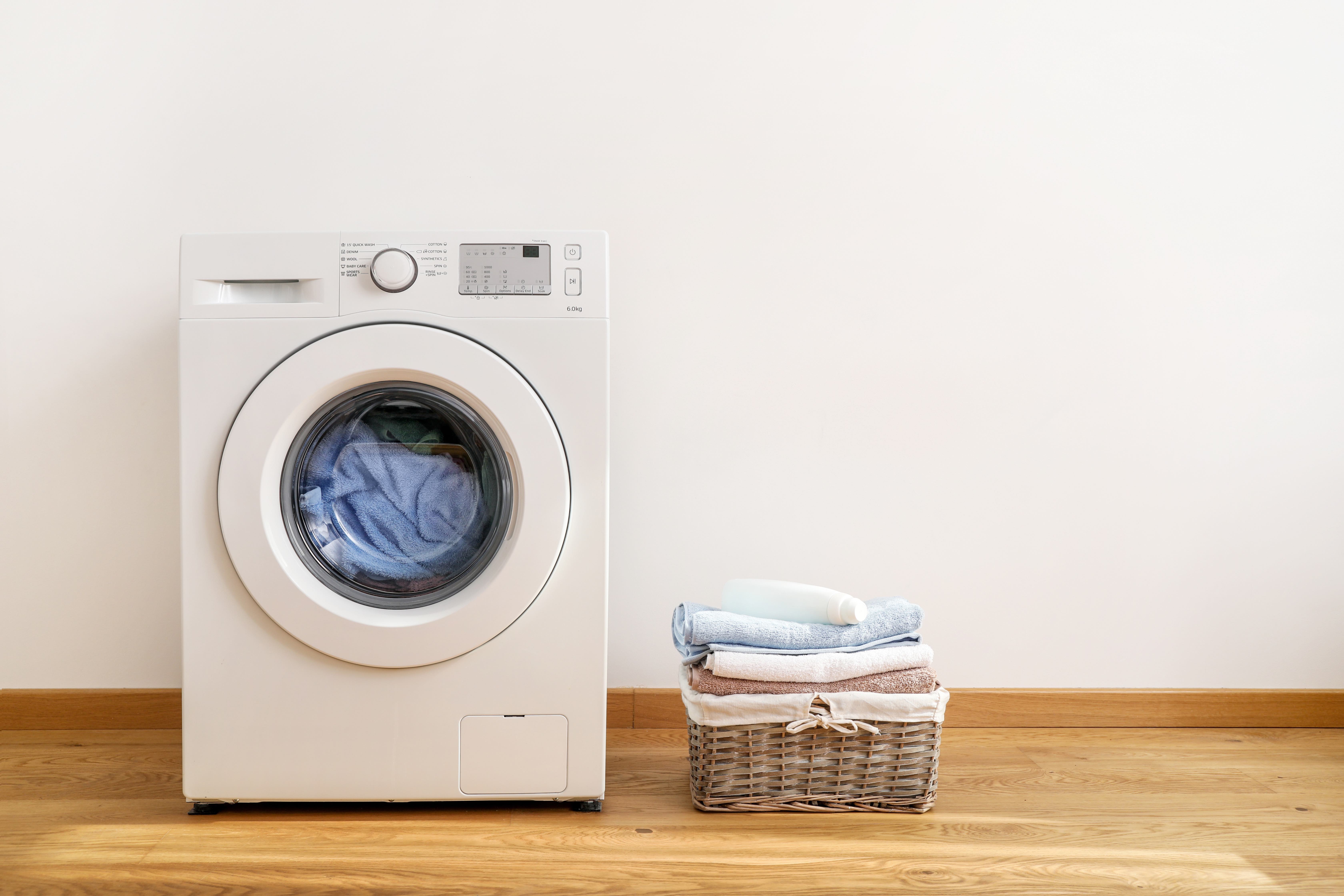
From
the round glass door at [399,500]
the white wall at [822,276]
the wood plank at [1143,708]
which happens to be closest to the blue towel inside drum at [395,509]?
the round glass door at [399,500]

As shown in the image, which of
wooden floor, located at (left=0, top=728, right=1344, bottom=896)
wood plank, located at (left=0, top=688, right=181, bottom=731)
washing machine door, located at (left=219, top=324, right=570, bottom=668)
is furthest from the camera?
wood plank, located at (left=0, top=688, right=181, bottom=731)

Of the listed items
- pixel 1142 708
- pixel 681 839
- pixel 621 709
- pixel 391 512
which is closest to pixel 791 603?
pixel 681 839

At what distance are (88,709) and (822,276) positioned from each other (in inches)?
60.7

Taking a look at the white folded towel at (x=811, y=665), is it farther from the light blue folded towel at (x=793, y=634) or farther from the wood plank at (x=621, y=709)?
the wood plank at (x=621, y=709)

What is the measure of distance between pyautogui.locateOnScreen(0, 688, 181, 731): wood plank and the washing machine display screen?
0.99 m

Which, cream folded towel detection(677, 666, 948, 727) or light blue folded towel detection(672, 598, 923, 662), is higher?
light blue folded towel detection(672, 598, 923, 662)

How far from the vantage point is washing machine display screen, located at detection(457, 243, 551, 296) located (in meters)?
1.12

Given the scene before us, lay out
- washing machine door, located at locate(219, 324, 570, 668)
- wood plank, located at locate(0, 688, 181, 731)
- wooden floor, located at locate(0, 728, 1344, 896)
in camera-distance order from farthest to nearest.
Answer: wood plank, located at locate(0, 688, 181, 731)
washing machine door, located at locate(219, 324, 570, 668)
wooden floor, located at locate(0, 728, 1344, 896)

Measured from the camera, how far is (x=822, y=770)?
46.6 inches

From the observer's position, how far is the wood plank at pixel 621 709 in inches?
60.6

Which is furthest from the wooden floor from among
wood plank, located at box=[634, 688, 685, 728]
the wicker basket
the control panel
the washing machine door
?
the control panel

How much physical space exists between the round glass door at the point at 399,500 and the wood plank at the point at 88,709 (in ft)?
2.11

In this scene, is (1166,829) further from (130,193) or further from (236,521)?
(130,193)

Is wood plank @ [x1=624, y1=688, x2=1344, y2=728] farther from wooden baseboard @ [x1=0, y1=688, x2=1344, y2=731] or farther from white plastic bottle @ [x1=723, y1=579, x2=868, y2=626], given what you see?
white plastic bottle @ [x1=723, y1=579, x2=868, y2=626]
